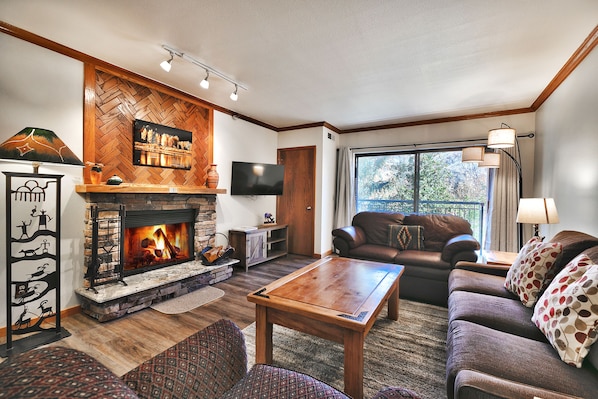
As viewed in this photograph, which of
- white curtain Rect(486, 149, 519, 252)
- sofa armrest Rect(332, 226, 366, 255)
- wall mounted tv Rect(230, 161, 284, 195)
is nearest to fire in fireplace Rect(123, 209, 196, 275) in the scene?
wall mounted tv Rect(230, 161, 284, 195)

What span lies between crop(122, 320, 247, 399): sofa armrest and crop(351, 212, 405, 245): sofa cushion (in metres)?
3.03

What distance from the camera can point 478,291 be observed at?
2.06 metres

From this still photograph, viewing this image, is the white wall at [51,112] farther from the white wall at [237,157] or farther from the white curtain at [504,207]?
→ the white curtain at [504,207]

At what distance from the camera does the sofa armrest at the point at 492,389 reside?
90cm

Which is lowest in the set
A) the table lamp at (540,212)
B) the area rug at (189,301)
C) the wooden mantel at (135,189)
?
the area rug at (189,301)

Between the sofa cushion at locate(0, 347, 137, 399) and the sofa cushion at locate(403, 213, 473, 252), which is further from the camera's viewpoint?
the sofa cushion at locate(403, 213, 473, 252)

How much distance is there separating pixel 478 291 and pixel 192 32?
10.2 ft

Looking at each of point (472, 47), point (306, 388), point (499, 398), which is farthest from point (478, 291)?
point (472, 47)

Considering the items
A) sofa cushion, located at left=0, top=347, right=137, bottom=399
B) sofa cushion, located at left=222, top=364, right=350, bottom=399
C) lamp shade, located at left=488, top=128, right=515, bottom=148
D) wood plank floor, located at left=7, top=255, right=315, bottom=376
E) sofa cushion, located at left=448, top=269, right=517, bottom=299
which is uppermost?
lamp shade, located at left=488, top=128, right=515, bottom=148

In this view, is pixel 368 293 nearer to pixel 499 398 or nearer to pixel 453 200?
pixel 499 398

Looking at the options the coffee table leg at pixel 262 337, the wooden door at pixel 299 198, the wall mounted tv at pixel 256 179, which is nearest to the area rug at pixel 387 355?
the coffee table leg at pixel 262 337

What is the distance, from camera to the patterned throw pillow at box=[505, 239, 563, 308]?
1725 millimetres

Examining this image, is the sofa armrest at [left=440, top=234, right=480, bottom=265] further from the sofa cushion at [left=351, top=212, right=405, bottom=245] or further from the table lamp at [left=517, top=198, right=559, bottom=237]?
the sofa cushion at [left=351, top=212, right=405, bottom=245]

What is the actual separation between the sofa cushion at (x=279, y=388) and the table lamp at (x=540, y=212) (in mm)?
2545
